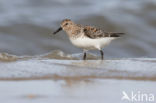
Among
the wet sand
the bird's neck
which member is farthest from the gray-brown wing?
the wet sand

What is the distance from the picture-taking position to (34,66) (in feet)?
19.4

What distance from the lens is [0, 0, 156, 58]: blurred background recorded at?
32.8 feet

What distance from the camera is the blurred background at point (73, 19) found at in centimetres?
998

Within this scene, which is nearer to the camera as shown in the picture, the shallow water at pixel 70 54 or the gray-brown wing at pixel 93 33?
the shallow water at pixel 70 54

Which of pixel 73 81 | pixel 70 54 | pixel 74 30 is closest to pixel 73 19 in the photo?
pixel 70 54

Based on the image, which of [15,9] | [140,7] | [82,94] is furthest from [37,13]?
[82,94]

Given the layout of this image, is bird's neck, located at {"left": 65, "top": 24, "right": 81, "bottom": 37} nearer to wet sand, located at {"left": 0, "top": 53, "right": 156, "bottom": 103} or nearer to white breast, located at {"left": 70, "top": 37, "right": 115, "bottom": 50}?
white breast, located at {"left": 70, "top": 37, "right": 115, "bottom": 50}

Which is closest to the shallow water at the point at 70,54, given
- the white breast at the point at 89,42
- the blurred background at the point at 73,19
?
the blurred background at the point at 73,19

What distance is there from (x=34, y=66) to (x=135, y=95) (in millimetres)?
1712

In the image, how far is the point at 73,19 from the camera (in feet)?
36.3

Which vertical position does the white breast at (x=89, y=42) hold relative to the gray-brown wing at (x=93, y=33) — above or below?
below

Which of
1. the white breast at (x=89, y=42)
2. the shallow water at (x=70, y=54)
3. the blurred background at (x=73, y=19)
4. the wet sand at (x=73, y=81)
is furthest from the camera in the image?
the blurred background at (x=73, y=19)

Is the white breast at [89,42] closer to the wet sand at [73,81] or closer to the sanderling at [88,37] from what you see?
the sanderling at [88,37]

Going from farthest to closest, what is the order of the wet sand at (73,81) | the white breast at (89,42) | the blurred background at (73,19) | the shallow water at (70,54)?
1. the blurred background at (73,19)
2. the white breast at (89,42)
3. the shallow water at (70,54)
4. the wet sand at (73,81)
